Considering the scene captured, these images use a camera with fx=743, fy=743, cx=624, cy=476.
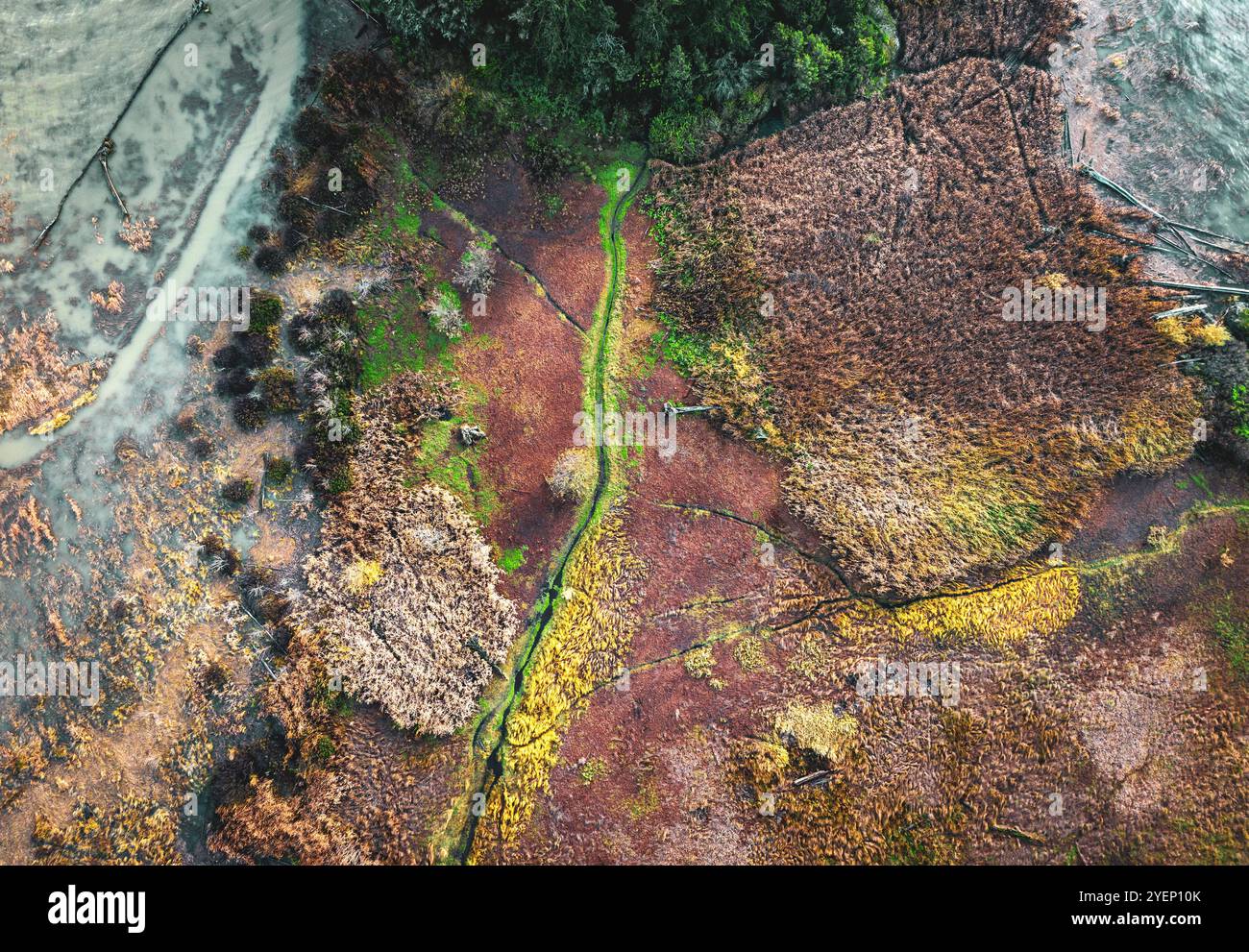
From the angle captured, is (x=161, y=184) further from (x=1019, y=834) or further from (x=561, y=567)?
(x=1019, y=834)

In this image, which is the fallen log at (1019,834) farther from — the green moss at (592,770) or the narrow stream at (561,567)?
the narrow stream at (561,567)

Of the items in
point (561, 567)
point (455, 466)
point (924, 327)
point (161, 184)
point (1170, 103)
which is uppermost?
point (1170, 103)

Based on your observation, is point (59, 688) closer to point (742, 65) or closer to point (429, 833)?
point (429, 833)

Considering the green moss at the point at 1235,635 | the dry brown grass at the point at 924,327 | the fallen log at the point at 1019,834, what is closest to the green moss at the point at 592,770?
the dry brown grass at the point at 924,327

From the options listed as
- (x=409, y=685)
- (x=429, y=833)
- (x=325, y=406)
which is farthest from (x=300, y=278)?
(x=429, y=833)

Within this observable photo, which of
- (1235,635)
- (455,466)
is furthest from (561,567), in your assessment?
(1235,635)

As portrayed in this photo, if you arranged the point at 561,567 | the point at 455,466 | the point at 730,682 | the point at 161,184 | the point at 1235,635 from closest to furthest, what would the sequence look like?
the point at 730,682 < the point at 1235,635 < the point at 561,567 < the point at 455,466 < the point at 161,184

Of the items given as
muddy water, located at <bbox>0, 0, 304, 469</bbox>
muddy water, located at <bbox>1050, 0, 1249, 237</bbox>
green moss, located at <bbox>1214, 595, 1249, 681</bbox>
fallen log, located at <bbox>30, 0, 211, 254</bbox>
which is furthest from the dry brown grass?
fallen log, located at <bbox>30, 0, 211, 254</bbox>

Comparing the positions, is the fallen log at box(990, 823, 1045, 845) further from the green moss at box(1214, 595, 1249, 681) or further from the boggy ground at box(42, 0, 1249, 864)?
the green moss at box(1214, 595, 1249, 681)
